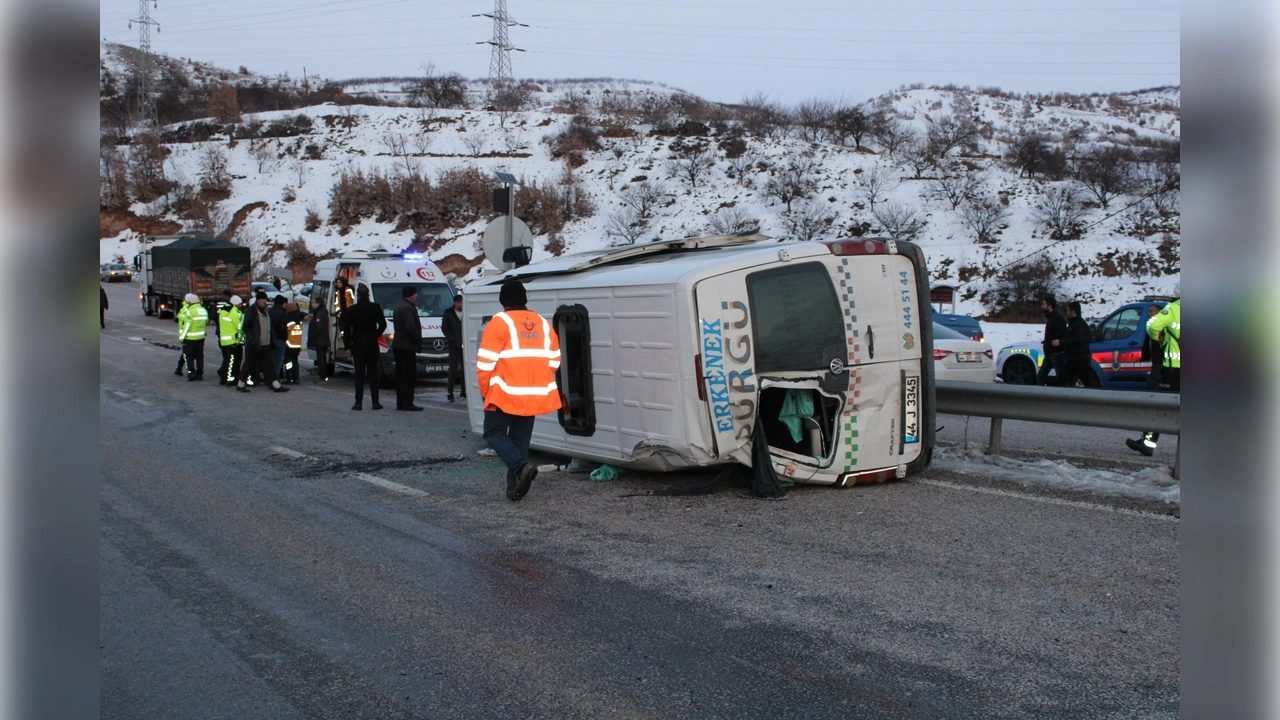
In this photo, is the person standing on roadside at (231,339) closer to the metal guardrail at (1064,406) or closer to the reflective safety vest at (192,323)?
the reflective safety vest at (192,323)

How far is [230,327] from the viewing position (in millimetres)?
18734

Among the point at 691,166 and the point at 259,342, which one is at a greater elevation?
the point at 691,166

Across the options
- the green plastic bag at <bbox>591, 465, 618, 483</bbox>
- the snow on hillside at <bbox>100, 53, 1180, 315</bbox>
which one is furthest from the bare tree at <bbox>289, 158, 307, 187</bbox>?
the green plastic bag at <bbox>591, 465, 618, 483</bbox>

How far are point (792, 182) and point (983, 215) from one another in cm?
1176

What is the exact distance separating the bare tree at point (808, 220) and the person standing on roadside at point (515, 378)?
4326cm

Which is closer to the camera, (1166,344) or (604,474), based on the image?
(604,474)

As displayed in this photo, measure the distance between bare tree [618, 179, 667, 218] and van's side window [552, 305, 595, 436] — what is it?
1920 inches

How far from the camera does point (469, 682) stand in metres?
4.39

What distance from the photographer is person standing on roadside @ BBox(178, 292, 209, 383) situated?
757 inches

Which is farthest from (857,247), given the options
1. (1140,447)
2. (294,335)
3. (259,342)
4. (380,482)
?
(294,335)

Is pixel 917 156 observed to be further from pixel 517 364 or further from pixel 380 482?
pixel 517 364

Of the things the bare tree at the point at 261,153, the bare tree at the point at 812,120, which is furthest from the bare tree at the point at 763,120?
the bare tree at the point at 261,153

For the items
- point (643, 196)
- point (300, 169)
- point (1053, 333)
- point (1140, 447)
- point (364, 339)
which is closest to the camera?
point (1140, 447)
